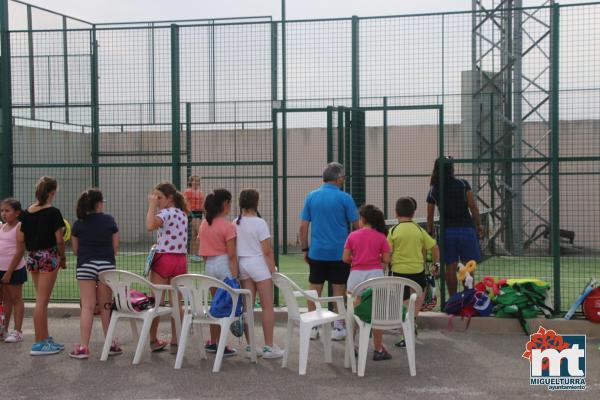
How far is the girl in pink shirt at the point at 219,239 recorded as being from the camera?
7.05 m

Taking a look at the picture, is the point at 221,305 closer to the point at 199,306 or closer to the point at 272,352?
the point at 199,306

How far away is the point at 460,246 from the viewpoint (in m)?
8.73

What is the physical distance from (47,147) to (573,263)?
8625mm

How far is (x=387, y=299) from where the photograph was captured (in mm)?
6512

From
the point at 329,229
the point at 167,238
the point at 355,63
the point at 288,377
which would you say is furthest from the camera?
the point at 355,63

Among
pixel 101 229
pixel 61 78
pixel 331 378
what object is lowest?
pixel 331 378

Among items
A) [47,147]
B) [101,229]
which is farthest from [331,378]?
[47,147]

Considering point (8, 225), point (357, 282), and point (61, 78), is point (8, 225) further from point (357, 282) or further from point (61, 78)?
point (61, 78)

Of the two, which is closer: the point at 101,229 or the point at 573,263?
the point at 101,229

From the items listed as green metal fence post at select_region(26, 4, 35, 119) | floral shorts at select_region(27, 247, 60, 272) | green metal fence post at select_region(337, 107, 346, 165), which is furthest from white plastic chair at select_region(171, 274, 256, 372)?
green metal fence post at select_region(26, 4, 35, 119)

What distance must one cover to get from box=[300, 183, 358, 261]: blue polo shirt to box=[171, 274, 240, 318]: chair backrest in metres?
1.23

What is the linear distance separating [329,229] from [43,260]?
8.63ft

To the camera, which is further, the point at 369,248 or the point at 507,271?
the point at 507,271

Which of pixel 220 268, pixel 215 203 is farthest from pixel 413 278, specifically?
pixel 215 203
